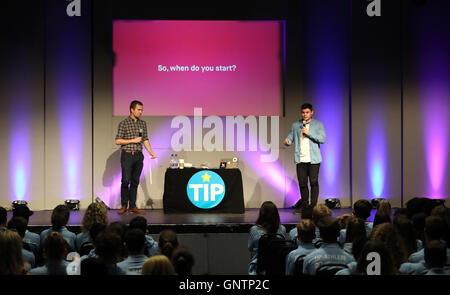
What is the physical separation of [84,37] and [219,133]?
2.51 m

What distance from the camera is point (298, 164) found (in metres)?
8.74

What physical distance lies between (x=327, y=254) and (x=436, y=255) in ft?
2.50

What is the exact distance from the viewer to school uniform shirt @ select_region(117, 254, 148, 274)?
3.99 m

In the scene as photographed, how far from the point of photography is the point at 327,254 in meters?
4.14

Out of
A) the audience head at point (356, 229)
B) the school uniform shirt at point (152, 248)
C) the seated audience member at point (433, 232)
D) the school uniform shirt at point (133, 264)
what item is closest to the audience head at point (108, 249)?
the school uniform shirt at point (133, 264)

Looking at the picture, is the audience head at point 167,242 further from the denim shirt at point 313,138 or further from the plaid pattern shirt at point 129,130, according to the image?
the denim shirt at point 313,138

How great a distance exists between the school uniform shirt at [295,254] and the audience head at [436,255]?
989mm

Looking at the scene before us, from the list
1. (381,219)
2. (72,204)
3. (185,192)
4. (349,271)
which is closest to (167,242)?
(349,271)

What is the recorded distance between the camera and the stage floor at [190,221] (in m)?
7.60

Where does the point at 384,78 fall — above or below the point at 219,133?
above

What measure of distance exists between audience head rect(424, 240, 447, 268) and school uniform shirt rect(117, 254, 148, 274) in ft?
5.72
